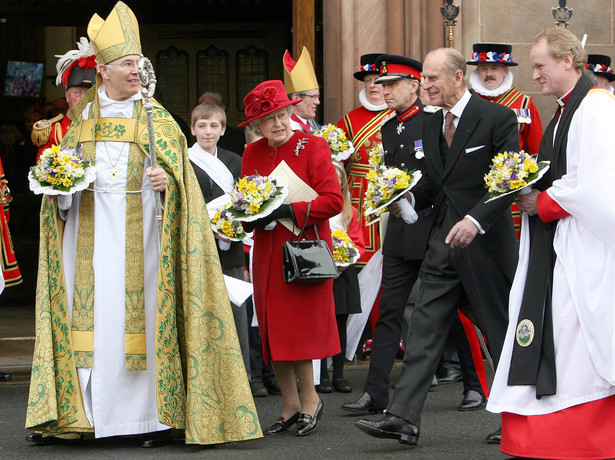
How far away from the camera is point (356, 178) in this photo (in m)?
8.16

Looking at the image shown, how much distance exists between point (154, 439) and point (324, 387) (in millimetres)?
1775

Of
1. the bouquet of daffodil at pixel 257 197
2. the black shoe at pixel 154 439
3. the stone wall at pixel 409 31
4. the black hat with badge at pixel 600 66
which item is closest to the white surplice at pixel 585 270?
the bouquet of daffodil at pixel 257 197

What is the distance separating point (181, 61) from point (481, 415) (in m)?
6.05

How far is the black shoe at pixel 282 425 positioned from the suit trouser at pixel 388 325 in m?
0.58

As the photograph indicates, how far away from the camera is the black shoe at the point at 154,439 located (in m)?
5.90

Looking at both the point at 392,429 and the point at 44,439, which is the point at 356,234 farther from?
the point at 44,439

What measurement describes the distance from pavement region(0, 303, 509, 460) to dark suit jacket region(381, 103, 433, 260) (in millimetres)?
931

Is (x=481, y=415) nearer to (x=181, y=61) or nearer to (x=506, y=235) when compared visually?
(x=506, y=235)

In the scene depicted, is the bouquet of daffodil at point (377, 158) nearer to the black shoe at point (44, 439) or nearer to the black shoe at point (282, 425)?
the black shoe at point (282, 425)

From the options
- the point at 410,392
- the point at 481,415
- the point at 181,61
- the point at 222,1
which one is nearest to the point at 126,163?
the point at 410,392

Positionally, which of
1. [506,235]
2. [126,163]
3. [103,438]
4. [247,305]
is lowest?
[103,438]

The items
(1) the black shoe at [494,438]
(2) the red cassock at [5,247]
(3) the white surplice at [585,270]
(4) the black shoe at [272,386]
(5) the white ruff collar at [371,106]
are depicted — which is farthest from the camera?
(5) the white ruff collar at [371,106]

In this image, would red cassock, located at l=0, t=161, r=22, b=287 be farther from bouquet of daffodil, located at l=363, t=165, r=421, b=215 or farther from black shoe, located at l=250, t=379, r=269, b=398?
bouquet of daffodil, located at l=363, t=165, r=421, b=215

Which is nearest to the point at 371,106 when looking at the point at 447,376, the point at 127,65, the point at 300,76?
the point at 300,76
